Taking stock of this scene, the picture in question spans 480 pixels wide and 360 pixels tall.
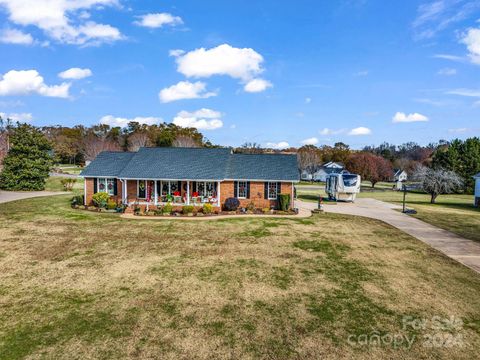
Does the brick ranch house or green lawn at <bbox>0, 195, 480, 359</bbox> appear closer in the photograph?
green lawn at <bbox>0, 195, 480, 359</bbox>

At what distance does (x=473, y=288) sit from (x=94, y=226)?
19.4 m

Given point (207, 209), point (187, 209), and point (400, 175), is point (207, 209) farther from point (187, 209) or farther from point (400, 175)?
point (400, 175)

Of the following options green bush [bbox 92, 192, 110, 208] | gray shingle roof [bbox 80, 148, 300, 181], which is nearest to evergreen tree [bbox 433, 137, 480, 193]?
gray shingle roof [bbox 80, 148, 300, 181]

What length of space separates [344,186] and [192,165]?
56.6 feet

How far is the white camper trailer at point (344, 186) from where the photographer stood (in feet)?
112

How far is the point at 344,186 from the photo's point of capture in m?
34.4

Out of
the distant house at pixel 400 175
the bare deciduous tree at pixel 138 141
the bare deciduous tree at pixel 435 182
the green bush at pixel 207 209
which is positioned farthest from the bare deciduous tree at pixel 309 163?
the green bush at pixel 207 209

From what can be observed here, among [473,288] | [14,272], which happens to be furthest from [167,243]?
[473,288]

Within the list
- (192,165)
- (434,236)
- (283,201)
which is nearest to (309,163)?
(283,201)

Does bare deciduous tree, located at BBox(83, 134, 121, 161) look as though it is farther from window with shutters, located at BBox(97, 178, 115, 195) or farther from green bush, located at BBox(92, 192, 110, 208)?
green bush, located at BBox(92, 192, 110, 208)

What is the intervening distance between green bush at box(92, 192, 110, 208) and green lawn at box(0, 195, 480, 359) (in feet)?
23.7

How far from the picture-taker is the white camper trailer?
3419cm

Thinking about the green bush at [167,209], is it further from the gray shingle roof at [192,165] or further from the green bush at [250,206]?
the green bush at [250,206]

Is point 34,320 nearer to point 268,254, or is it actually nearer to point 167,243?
point 167,243
